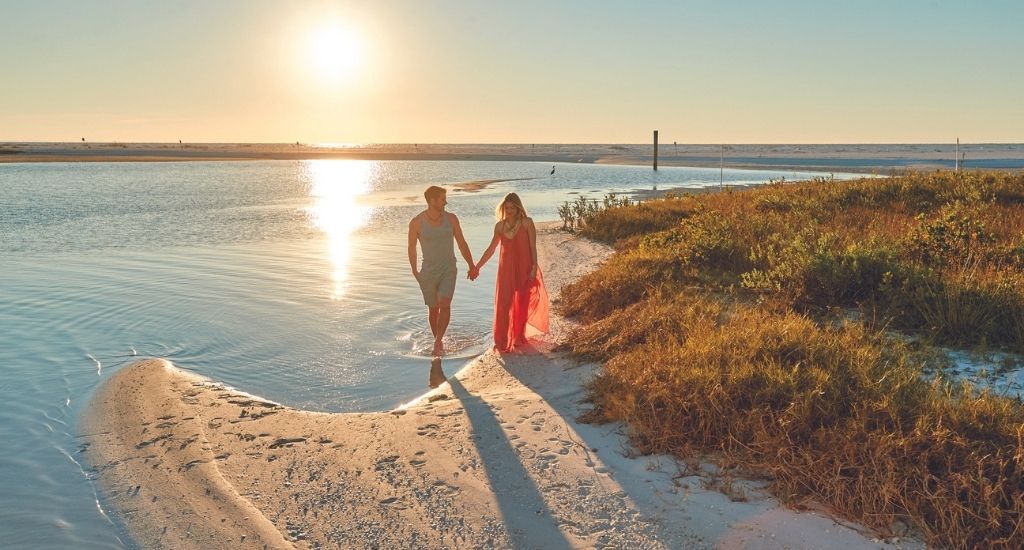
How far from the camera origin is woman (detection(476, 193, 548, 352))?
7.51 meters

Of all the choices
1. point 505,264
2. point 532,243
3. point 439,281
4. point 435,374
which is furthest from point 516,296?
point 435,374

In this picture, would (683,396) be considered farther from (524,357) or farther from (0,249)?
(0,249)

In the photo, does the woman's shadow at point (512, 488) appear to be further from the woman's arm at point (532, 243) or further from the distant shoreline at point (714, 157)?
the distant shoreline at point (714, 157)

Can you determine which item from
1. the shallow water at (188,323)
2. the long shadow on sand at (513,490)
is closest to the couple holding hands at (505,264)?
the shallow water at (188,323)

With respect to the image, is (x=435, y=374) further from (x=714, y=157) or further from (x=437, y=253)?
(x=714, y=157)

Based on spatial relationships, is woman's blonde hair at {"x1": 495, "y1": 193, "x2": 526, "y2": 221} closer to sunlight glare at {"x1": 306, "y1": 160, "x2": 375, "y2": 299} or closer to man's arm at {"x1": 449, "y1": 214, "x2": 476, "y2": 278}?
man's arm at {"x1": 449, "y1": 214, "x2": 476, "y2": 278}

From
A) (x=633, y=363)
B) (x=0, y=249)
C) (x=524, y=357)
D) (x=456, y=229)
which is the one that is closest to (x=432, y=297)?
(x=456, y=229)

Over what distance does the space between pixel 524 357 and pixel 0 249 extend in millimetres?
14733

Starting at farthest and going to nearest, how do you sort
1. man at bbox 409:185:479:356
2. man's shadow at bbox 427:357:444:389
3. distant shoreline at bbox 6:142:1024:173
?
distant shoreline at bbox 6:142:1024:173, man at bbox 409:185:479:356, man's shadow at bbox 427:357:444:389

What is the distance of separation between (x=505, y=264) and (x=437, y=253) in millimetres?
815

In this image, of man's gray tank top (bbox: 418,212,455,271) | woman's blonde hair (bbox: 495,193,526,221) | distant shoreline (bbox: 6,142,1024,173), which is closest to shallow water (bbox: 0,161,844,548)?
man's gray tank top (bbox: 418,212,455,271)

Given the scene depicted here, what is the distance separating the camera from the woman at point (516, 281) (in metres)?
7.51

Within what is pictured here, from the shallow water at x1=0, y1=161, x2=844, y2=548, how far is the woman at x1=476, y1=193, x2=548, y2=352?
24.5 inches

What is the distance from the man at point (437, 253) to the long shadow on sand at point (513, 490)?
7.72 feet
